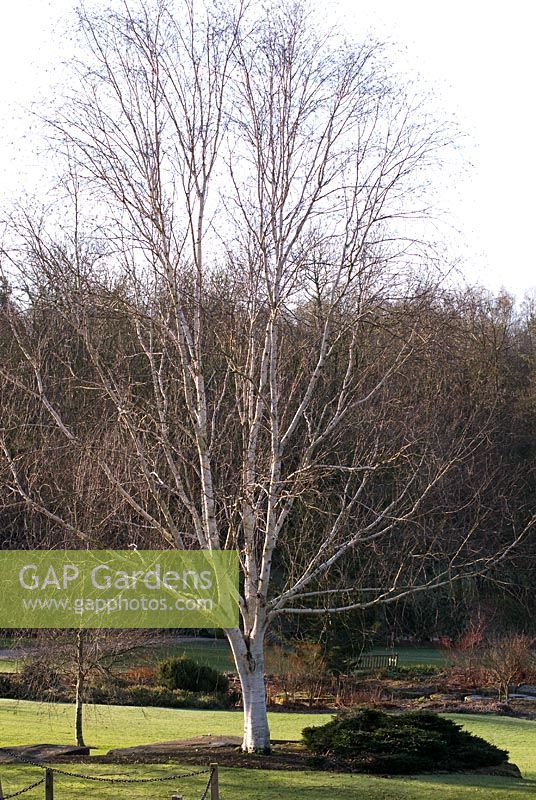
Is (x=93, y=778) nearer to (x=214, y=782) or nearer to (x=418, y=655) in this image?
(x=214, y=782)

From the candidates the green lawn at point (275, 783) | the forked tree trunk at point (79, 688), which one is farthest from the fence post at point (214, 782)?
the forked tree trunk at point (79, 688)

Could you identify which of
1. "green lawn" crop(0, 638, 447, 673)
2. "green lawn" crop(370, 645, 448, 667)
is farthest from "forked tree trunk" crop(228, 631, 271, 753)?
"green lawn" crop(370, 645, 448, 667)

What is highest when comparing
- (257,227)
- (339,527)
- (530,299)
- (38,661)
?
(530,299)

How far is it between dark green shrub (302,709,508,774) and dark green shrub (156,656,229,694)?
35.7 ft

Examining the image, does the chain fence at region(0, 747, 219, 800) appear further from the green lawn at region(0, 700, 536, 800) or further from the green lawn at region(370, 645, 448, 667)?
the green lawn at region(370, 645, 448, 667)

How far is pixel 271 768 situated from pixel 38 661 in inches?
257

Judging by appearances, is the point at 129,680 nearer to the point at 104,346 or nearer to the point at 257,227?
the point at 104,346

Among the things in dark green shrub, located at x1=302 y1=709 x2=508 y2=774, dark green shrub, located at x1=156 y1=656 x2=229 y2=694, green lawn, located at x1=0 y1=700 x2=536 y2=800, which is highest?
dark green shrub, located at x1=156 y1=656 x2=229 y2=694

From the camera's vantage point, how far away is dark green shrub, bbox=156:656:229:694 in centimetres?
2258

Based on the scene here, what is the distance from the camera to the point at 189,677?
74.7ft

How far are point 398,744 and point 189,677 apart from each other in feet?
39.3

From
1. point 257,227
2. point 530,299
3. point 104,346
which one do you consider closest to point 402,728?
point 257,227

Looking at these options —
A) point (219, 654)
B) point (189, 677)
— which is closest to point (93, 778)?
point (189, 677)

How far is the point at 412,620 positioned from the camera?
3316 cm
